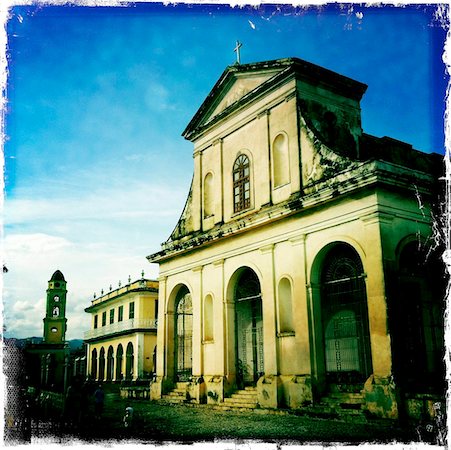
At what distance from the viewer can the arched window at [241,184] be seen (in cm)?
1708

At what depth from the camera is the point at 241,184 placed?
1742 centimetres

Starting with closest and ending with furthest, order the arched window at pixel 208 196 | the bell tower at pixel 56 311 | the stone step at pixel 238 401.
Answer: the stone step at pixel 238 401, the arched window at pixel 208 196, the bell tower at pixel 56 311

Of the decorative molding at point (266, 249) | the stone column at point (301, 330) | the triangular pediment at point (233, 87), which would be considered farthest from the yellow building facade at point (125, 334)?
the stone column at point (301, 330)

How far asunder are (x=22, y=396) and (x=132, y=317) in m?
24.9

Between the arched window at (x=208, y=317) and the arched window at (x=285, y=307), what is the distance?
3.61 metres

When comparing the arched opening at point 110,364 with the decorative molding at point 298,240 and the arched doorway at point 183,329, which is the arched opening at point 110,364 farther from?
the decorative molding at point 298,240

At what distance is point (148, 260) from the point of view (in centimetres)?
2084

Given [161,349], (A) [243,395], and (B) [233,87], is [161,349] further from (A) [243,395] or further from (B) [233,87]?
(B) [233,87]

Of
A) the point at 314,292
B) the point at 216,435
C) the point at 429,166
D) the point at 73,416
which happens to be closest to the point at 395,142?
the point at 429,166

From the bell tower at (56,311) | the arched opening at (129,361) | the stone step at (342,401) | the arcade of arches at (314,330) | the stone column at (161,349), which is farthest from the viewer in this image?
the bell tower at (56,311)

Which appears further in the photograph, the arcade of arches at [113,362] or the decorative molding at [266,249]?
the arcade of arches at [113,362]

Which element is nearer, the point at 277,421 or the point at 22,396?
the point at 22,396

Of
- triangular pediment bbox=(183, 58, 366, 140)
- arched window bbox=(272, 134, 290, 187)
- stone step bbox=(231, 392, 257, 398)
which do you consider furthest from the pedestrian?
triangular pediment bbox=(183, 58, 366, 140)

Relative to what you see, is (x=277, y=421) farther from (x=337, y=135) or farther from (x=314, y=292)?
(x=337, y=135)
